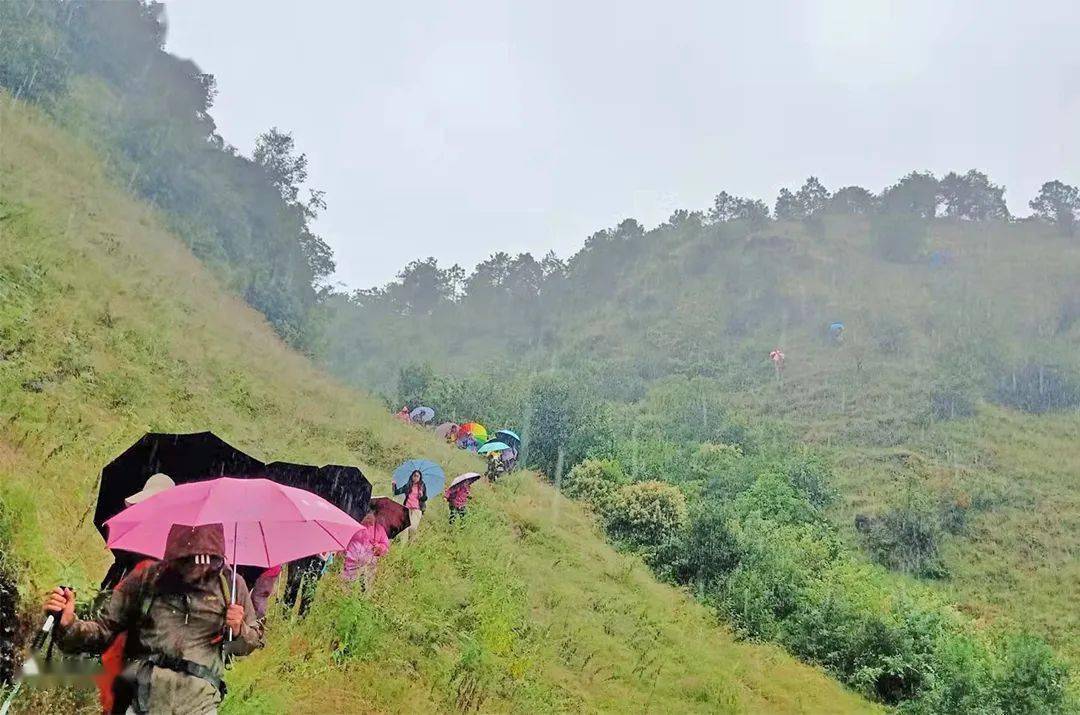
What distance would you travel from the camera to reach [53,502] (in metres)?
5.95

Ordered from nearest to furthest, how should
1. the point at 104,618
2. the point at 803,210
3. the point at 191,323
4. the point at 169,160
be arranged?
the point at 104,618, the point at 191,323, the point at 169,160, the point at 803,210

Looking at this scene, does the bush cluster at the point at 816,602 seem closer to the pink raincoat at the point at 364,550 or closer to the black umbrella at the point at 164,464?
the pink raincoat at the point at 364,550

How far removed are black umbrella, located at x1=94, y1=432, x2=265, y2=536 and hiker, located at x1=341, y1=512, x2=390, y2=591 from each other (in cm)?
231

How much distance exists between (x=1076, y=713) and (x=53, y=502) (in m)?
12.9

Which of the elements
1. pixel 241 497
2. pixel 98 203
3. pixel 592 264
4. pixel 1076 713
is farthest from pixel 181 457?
pixel 592 264

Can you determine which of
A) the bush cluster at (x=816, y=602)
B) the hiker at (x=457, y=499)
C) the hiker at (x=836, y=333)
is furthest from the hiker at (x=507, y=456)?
the hiker at (x=836, y=333)

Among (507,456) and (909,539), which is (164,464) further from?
(909,539)

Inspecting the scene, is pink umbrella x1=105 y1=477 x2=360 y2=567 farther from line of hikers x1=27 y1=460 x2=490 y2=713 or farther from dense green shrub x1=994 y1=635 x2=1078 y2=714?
dense green shrub x1=994 y1=635 x2=1078 y2=714

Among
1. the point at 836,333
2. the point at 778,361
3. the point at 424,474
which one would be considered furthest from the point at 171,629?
the point at 836,333

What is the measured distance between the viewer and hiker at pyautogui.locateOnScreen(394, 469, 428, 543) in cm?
910

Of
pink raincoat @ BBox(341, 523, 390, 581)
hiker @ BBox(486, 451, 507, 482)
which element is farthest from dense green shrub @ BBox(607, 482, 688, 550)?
pink raincoat @ BBox(341, 523, 390, 581)

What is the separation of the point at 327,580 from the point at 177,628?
426 centimetres

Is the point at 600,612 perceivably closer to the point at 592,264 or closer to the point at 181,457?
the point at 181,457

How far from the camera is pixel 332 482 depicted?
6758 millimetres
